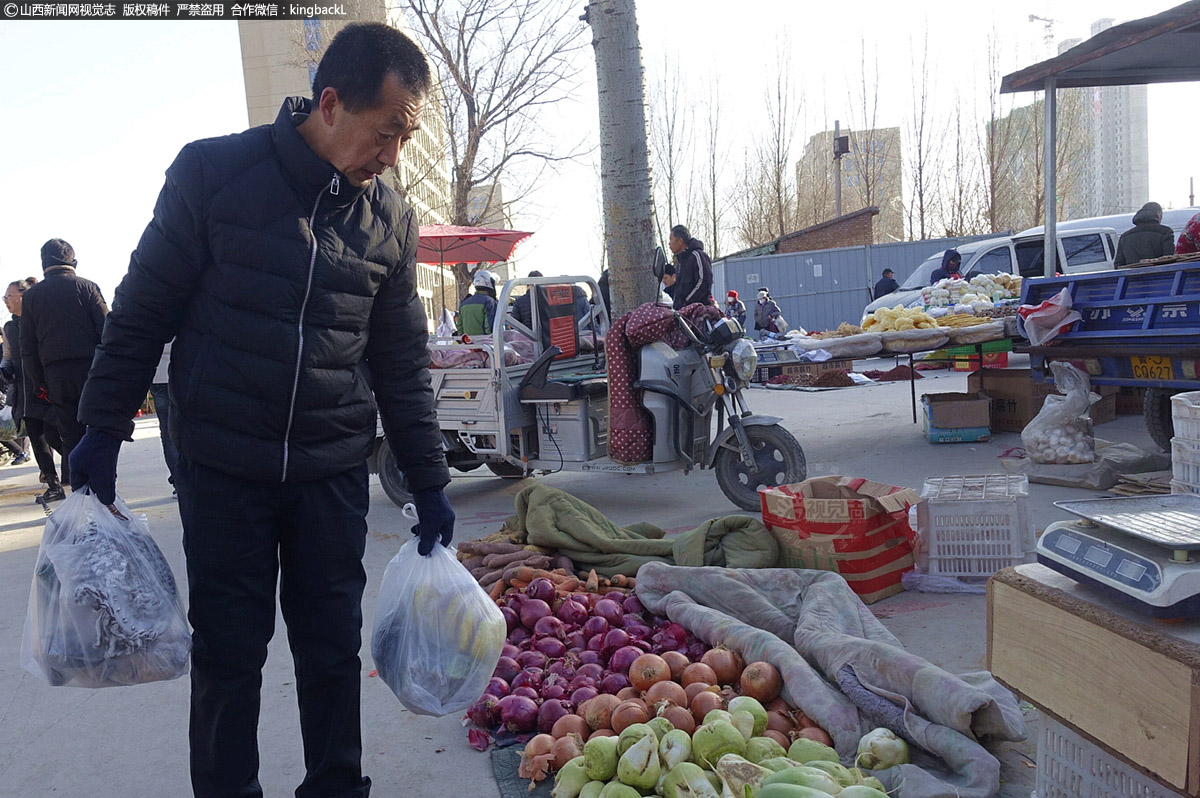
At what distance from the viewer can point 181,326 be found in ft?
7.42

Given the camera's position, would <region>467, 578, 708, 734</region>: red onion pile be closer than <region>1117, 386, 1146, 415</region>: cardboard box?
Yes

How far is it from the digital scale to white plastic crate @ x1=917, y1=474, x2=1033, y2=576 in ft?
7.26

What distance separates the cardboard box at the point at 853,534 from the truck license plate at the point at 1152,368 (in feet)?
10.0

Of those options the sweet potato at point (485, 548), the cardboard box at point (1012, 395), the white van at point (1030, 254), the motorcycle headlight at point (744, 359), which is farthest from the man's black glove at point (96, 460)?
the white van at point (1030, 254)

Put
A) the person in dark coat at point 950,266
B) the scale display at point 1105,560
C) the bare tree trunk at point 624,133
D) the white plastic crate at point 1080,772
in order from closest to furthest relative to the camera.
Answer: the scale display at point 1105,560
the white plastic crate at point 1080,772
the bare tree trunk at point 624,133
the person in dark coat at point 950,266

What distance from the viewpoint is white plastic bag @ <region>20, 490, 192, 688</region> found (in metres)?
2.29

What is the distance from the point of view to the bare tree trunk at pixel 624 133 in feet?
25.2

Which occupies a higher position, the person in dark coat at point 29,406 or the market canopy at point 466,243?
the market canopy at point 466,243

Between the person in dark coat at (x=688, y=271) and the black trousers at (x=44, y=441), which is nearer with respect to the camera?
the black trousers at (x=44, y=441)

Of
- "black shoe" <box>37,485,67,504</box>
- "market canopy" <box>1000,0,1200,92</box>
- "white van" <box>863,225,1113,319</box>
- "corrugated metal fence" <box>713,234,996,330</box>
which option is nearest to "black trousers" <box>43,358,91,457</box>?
"black shoe" <box>37,485,67,504</box>

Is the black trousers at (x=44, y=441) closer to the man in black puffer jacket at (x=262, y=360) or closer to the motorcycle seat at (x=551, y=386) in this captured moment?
the motorcycle seat at (x=551, y=386)

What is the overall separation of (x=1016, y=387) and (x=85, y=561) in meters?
8.32

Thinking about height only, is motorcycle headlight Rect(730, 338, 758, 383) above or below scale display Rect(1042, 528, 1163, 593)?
above

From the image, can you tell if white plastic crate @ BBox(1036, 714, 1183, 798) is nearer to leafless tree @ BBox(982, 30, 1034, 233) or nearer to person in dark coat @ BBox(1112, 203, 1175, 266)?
person in dark coat @ BBox(1112, 203, 1175, 266)
